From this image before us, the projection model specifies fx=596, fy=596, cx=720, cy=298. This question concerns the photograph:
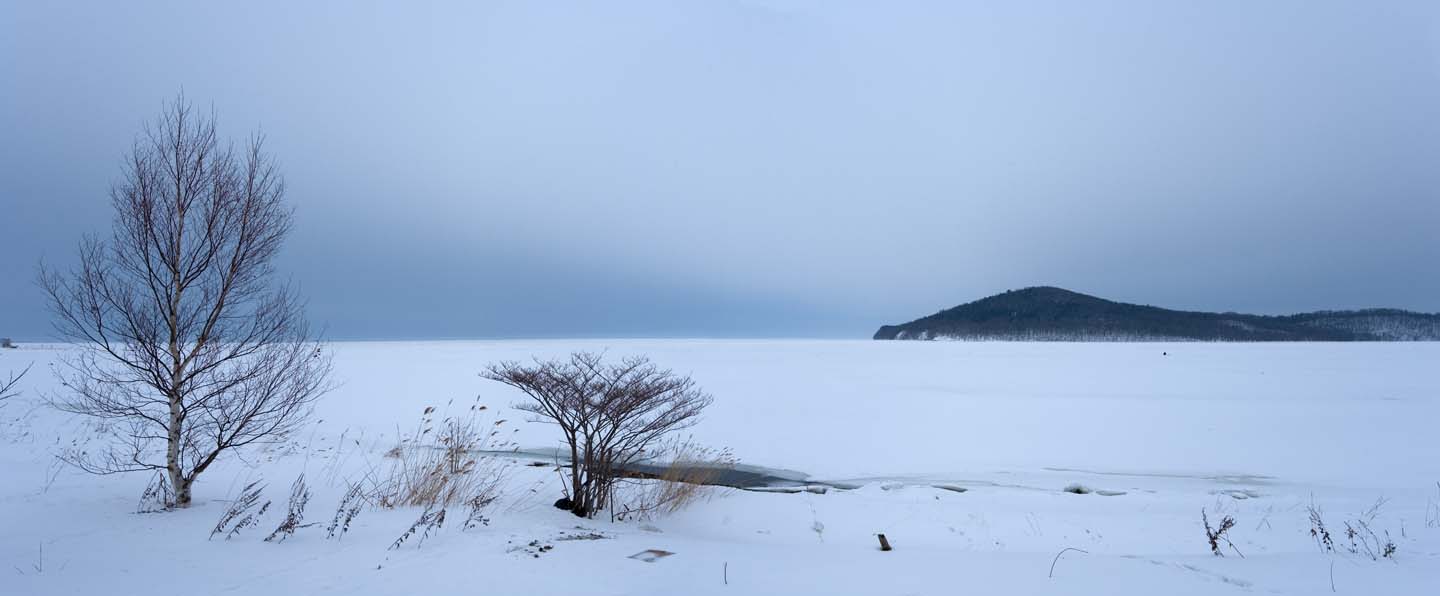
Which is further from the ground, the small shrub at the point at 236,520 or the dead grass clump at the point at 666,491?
the small shrub at the point at 236,520

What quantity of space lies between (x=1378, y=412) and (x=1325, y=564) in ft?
55.8

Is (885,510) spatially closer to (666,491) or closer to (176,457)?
(666,491)

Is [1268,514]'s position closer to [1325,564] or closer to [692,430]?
[1325,564]

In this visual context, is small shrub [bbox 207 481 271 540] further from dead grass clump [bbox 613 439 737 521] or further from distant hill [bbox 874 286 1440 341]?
distant hill [bbox 874 286 1440 341]

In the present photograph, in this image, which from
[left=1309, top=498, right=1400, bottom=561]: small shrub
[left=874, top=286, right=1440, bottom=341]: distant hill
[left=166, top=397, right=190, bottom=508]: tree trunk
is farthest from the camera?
[left=874, top=286, right=1440, bottom=341]: distant hill

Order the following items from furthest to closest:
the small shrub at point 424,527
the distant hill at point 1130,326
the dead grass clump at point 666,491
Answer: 1. the distant hill at point 1130,326
2. the dead grass clump at point 666,491
3. the small shrub at point 424,527

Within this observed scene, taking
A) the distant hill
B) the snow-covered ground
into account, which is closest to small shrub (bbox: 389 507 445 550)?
the snow-covered ground

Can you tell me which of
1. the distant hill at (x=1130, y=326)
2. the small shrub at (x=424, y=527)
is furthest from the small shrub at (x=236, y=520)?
the distant hill at (x=1130, y=326)

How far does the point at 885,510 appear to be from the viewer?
26.1ft

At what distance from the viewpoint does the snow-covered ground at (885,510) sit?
3949 millimetres

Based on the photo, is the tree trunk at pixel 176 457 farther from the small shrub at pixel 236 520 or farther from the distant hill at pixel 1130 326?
the distant hill at pixel 1130 326

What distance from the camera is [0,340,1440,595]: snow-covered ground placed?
13.0 ft

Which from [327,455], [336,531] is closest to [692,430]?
[327,455]

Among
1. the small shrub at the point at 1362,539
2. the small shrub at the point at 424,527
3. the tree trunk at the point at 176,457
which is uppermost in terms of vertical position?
the tree trunk at the point at 176,457
